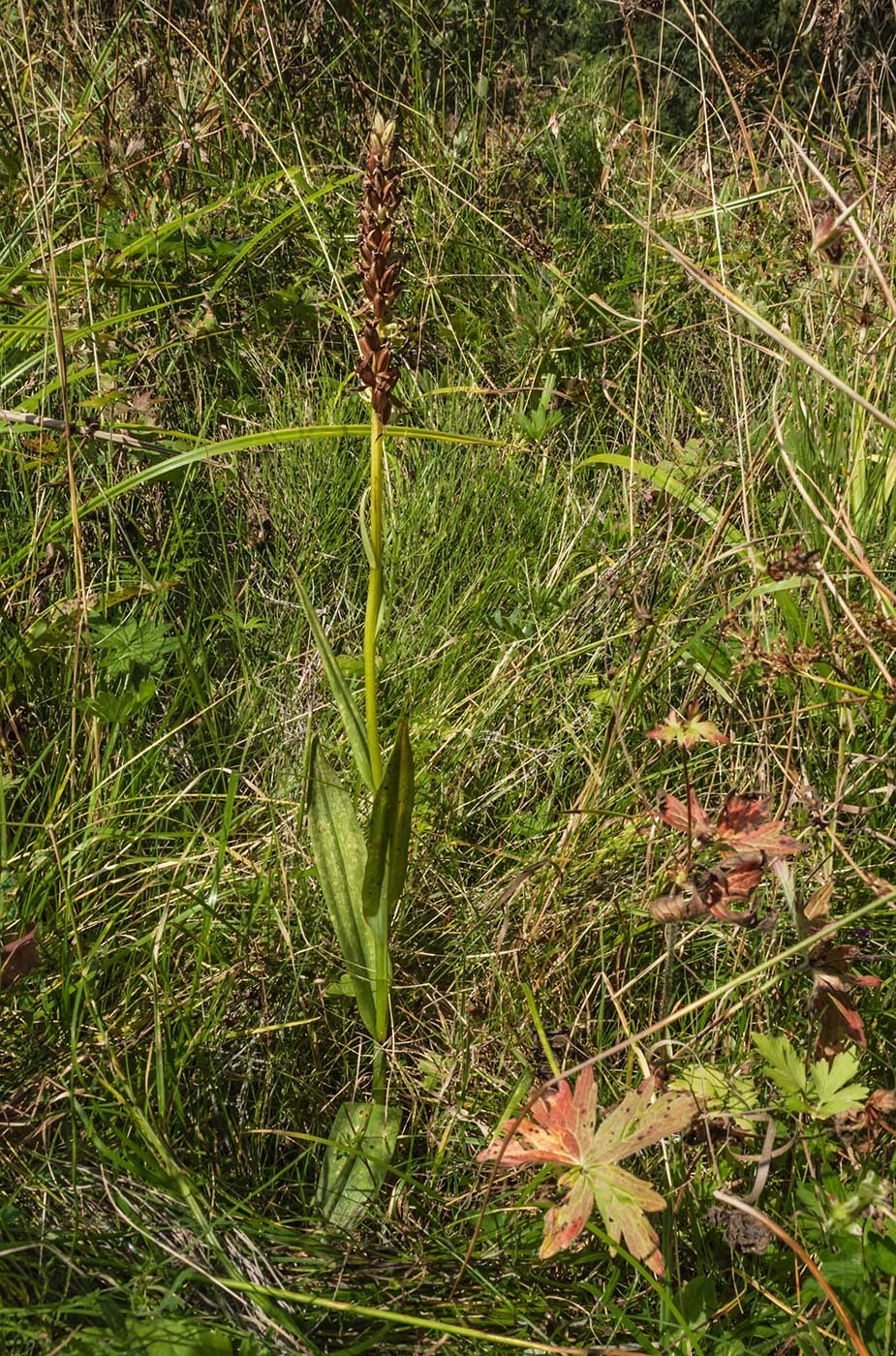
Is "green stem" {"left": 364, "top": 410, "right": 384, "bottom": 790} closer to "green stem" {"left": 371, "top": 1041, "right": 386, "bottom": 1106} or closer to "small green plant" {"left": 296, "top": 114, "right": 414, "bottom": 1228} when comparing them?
"small green plant" {"left": 296, "top": 114, "right": 414, "bottom": 1228}

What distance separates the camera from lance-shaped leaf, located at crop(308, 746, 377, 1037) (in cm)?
123

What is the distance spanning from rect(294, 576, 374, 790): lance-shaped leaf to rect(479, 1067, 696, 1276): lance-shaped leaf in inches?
15.7

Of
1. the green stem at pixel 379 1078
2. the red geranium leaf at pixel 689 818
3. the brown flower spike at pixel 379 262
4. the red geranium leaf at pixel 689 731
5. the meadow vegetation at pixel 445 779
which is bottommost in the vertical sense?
the green stem at pixel 379 1078

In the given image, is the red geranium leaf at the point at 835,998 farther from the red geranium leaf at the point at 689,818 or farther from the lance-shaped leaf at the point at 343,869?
the lance-shaped leaf at the point at 343,869

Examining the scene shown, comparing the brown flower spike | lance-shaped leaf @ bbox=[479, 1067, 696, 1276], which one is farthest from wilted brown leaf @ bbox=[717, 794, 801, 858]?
the brown flower spike

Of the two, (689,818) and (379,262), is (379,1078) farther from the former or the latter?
(379,262)

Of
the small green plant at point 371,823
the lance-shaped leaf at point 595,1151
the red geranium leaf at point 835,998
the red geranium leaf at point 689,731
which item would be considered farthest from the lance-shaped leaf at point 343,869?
the red geranium leaf at point 835,998

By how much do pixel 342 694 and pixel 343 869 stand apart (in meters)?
0.20

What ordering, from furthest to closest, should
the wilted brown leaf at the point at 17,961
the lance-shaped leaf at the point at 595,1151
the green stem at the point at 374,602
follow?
the green stem at the point at 374,602 < the wilted brown leaf at the point at 17,961 < the lance-shaped leaf at the point at 595,1151

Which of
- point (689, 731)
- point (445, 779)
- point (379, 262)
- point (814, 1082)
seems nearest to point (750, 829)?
point (689, 731)

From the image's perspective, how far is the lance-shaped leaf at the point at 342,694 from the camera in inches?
45.5

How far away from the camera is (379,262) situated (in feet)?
3.69

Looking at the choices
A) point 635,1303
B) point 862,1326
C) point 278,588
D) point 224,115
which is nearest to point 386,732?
point 278,588

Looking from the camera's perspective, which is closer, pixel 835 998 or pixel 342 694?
pixel 835 998
